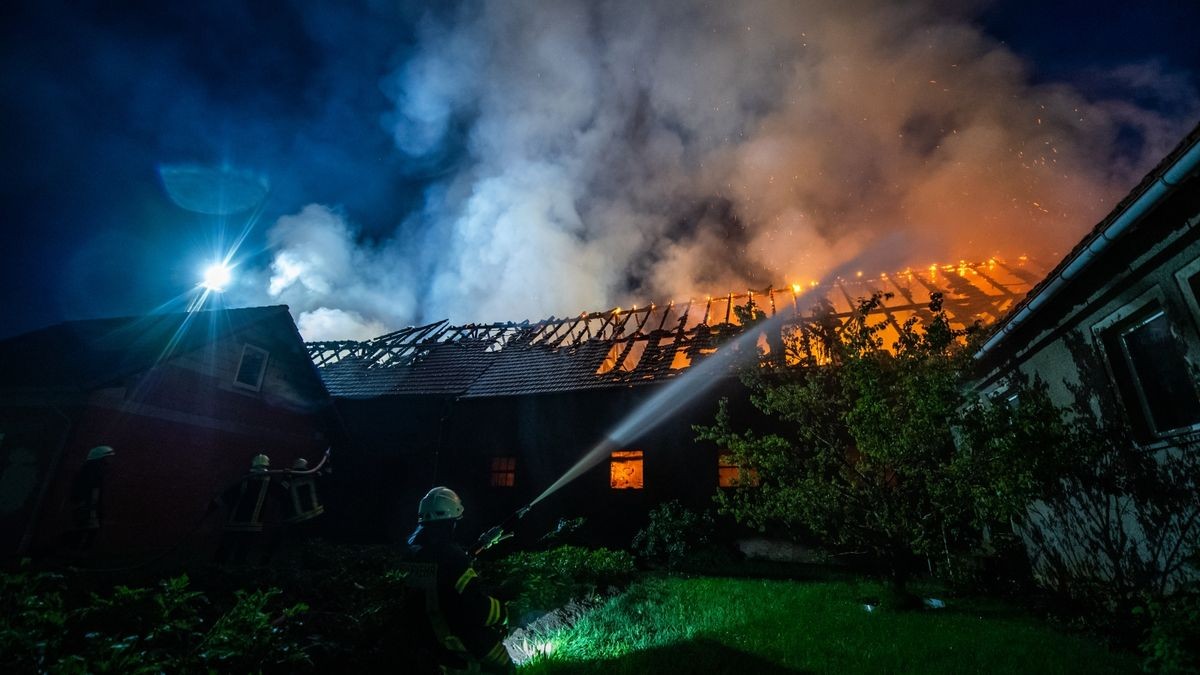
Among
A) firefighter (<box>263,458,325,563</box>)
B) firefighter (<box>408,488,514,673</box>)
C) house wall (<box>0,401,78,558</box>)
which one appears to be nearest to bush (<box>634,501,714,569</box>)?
A: firefighter (<box>263,458,325,563</box>)

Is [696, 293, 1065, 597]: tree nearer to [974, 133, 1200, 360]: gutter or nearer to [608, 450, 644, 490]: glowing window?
[974, 133, 1200, 360]: gutter

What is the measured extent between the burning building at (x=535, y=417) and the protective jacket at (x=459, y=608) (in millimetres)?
9355

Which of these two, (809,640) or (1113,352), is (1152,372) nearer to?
(1113,352)

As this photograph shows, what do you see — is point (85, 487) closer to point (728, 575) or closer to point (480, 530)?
point (480, 530)

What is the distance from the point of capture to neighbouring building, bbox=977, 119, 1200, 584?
4.82 m

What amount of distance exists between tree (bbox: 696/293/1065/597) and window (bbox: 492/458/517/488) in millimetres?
9245

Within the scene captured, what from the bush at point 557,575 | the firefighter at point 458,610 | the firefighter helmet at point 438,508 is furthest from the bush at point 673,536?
the firefighter helmet at point 438,508

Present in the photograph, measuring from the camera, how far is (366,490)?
16406 mm

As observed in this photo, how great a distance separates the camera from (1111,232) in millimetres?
5125

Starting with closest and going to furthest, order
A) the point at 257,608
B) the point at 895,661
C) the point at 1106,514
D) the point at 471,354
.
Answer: the point at 257,608 < the point at 895,661 < the point at 1106,514 < the point at 471,354

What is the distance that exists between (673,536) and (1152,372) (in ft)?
29.7

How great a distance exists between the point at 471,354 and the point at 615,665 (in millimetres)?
15865

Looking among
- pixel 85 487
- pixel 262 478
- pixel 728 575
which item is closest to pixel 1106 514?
pixel 728 575

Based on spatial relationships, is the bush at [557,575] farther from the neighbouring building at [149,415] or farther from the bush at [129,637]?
the neighbouring building at [149,415]
